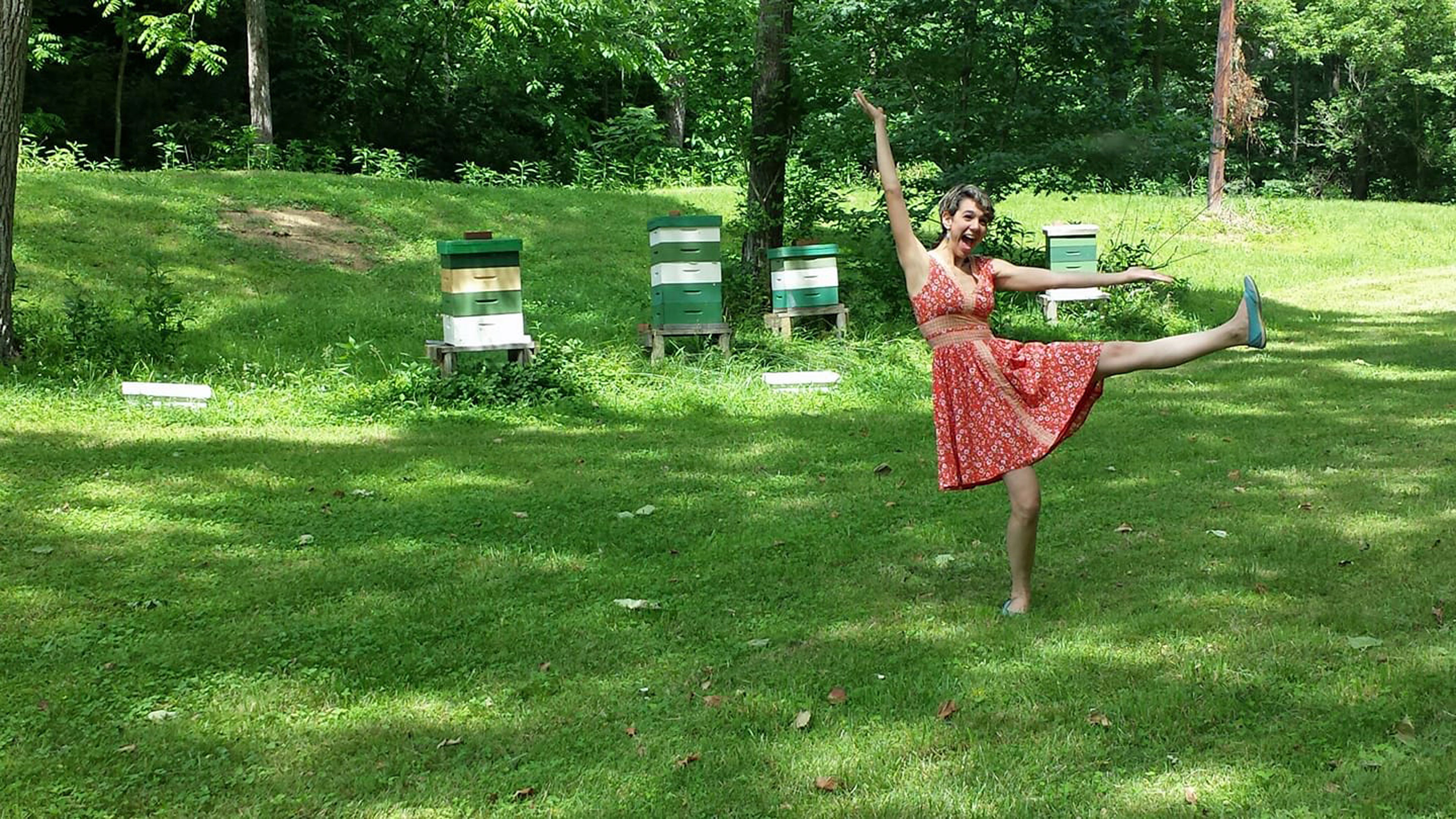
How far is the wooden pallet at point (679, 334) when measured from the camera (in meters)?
11.1

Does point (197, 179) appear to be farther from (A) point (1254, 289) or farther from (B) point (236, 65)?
(A) point (1254, 289)

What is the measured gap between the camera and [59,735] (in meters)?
3.91

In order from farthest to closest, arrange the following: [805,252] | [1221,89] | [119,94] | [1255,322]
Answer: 1. [1221,89]
2. [119,94]
3. [805,252]
4. [1255,322]

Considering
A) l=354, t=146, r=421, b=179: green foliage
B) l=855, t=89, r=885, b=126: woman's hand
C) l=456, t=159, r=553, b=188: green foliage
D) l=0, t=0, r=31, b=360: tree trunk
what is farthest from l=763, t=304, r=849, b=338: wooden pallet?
l=354, t=146, r=421, b=179: green foliage

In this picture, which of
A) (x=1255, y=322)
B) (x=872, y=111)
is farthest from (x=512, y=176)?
(x=1255, y=322)

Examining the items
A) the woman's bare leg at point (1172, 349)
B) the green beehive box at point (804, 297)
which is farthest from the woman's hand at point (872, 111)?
the green beehive box at point (804, 297)

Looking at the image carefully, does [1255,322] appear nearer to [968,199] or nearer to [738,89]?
[968,199]

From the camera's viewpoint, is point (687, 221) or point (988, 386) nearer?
point (988, 386)

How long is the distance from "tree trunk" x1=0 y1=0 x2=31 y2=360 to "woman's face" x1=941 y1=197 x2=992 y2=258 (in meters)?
7.96

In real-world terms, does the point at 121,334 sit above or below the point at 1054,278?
below

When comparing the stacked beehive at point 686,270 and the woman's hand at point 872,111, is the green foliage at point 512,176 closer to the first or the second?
the stacked beehive at point 686,270

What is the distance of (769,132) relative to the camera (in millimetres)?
13672

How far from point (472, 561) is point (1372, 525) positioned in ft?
14.2

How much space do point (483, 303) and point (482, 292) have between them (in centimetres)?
9
